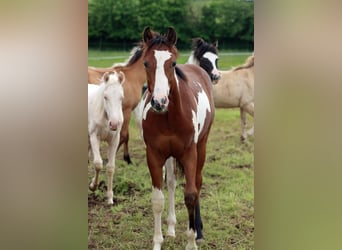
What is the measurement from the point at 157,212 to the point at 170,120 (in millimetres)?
387

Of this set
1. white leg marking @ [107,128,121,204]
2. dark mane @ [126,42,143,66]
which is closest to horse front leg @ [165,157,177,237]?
white leg marking @ [107,128,121,204]

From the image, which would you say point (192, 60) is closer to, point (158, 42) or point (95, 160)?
point (158, 42)

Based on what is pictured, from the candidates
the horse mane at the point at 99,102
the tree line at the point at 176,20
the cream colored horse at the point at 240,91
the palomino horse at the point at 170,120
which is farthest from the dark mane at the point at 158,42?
the cream colored horse at the point at 240,91

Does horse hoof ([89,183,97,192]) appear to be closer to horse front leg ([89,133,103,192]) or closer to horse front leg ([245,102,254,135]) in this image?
horse front leg ([89,133,103,192])

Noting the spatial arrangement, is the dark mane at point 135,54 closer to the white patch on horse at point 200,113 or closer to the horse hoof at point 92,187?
the white patch on horse at point 200,113

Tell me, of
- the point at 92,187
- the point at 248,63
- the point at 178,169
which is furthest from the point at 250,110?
the point at 92,187

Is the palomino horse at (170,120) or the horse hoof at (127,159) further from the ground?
the palomino horse at (170,120)

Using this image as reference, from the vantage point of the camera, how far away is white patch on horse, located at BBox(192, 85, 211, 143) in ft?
6.92

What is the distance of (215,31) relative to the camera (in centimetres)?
232

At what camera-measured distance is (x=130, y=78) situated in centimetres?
229

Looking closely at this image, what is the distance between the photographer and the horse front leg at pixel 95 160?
2314mm
